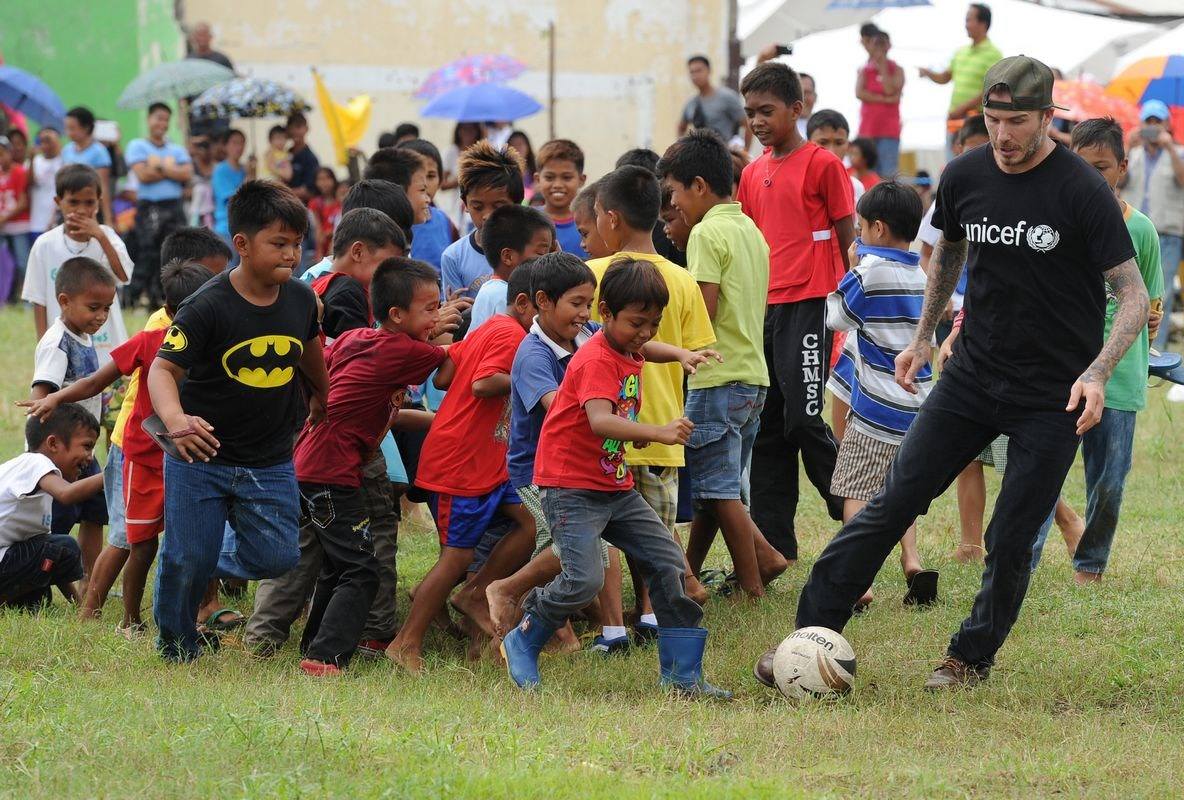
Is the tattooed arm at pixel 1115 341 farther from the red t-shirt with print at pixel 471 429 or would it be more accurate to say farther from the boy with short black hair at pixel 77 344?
the boy with short black hair at pixel 77 344

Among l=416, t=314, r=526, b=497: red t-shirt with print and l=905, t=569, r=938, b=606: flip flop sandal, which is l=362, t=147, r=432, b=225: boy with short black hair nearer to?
l=416, t=314, r=526, b=497: red t-shirt with print

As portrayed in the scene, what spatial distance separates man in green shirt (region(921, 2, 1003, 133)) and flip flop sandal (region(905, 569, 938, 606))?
10.1 meters

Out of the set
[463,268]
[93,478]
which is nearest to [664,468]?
[463,268]

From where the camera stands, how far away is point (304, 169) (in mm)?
18016

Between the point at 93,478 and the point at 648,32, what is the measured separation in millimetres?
19975

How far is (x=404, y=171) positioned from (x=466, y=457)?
2.67 m

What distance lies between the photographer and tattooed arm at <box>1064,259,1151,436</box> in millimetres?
5184

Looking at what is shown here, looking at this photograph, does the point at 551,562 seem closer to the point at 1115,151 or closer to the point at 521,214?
the point at 521,214

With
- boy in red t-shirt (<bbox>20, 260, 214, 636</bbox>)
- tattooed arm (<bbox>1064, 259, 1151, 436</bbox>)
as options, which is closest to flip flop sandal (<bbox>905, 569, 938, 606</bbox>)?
tattooed arm (<bbox>1064, 259, 1151, 436</bbox>)

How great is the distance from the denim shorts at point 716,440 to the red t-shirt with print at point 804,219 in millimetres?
932

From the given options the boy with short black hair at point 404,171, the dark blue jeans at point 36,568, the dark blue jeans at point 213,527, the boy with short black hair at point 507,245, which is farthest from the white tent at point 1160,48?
the dark blue jeans at point 213,527

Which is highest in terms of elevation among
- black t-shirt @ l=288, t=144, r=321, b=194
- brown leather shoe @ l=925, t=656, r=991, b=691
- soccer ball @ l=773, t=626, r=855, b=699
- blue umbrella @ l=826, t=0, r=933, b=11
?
blue umbrella @ l=826, t=0, r=933, b=11

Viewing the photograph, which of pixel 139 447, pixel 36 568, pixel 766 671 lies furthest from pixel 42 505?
pixel 766 671

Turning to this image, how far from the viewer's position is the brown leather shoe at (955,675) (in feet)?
19.1
